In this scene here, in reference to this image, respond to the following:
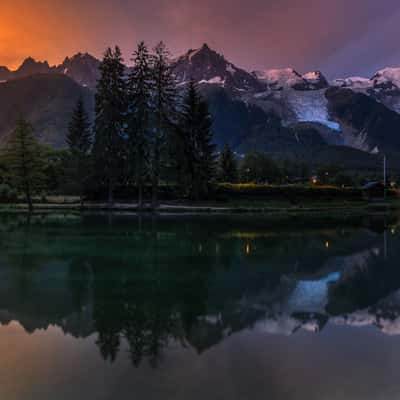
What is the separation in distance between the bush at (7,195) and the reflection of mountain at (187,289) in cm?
4047

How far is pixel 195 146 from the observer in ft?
194

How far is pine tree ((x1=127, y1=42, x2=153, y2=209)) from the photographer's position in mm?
50281

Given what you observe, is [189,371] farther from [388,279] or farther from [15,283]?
[388,279]

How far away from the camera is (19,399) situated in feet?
17.2

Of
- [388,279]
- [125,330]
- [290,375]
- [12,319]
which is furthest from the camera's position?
[388,279]

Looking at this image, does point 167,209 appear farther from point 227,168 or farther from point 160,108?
point 227,168

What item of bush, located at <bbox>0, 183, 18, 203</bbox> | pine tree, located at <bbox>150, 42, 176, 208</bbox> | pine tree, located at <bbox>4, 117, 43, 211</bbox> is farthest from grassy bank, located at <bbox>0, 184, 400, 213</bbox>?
pine tree, located at <bbox>150, 42, 176, 208</bbox>

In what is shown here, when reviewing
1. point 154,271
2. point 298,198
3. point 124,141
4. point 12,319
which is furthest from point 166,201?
point 12,319

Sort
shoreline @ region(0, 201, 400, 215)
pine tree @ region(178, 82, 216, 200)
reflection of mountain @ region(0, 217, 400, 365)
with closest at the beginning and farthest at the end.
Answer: reflection of mountain @ region(0, 217, 400, 365), shoreline @ region(0, 201, 400, 215), pine tree @ region(178, 82, 216, 200)

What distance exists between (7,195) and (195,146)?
998 inches


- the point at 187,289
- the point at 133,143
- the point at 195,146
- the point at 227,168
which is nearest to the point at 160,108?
the point at 133,143

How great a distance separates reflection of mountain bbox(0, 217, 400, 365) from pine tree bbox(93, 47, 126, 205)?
32352 mm

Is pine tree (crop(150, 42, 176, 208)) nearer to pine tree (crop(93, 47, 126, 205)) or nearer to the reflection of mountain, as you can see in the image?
pine tree (crop(93, 47, 126, 205))

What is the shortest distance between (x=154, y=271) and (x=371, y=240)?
13.4 meters
